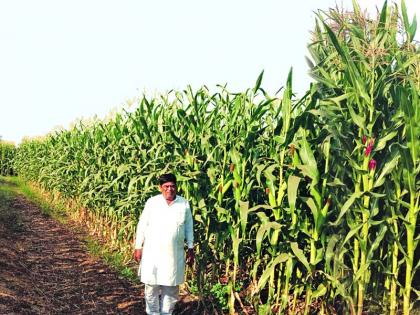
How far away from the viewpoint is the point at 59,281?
7.64 m

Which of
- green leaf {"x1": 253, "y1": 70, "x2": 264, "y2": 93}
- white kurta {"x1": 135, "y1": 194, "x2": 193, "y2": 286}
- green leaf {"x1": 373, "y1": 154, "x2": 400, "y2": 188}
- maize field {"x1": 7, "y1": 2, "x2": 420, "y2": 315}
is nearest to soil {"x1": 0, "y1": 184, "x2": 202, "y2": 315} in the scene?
white kurta {"x1": 135, "y1": 194, "x2": 193, "y2": 286}

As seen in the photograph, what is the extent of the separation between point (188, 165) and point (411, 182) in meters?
2.90

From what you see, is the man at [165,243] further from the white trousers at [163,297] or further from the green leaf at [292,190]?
the green leaf at [292,190]

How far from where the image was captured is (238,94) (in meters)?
5.75

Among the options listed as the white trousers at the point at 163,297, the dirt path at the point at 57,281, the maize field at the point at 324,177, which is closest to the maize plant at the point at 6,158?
the dirt path at the point at 57,281

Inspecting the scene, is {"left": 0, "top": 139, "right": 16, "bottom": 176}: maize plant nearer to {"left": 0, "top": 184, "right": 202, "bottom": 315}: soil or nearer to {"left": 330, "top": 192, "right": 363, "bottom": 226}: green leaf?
{"left": 0, "top": 184, "right": 202, "bottom": 315}: soil

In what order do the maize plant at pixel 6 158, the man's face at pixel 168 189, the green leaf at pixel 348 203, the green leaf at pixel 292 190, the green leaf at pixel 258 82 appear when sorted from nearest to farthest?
the green leaf at pixel 348 203, the green leaf at pixel 292 190, the man's face at pixel 168 189, the green leaf at pixel 258 82, the maize plant at pixel 6 158

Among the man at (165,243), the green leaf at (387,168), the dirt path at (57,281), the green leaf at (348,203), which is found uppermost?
the green leaf at (387,168)

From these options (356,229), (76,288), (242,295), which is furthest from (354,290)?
(76,288)

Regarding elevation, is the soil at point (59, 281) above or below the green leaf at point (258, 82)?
below

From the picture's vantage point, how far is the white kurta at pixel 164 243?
206 inches

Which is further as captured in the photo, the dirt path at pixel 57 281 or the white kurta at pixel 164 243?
the dirt path at pixel 57 281

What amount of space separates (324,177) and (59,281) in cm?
506

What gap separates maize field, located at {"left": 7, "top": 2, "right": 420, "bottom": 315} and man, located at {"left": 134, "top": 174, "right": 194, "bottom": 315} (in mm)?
442
